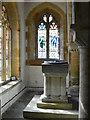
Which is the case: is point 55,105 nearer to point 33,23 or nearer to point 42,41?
point 42,41

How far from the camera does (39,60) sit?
6156 millimetres

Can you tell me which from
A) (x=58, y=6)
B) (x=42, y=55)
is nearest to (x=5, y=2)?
(x=58, y=6)

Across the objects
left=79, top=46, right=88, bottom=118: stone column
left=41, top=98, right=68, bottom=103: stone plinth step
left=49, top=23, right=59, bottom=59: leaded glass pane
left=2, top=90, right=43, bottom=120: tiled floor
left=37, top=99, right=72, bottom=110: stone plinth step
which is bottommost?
left=2, top=90, right=43, bottom=120: tiled floor

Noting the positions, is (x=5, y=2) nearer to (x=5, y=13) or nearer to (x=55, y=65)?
(x=5, y=13)

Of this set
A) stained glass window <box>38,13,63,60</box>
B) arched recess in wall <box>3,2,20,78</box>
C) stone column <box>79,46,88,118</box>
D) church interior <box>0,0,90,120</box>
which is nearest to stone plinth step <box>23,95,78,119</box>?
church interior <box>0,0,90,120</box>

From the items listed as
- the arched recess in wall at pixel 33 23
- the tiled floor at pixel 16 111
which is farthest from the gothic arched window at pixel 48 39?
the tiled floor at pixel 16 111

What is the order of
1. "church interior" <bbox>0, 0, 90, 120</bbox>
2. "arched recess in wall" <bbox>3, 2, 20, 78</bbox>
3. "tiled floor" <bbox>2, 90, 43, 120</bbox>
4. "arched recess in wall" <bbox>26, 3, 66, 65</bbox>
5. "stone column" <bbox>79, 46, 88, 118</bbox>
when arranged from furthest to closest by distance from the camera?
"arched recess in wall" <bbox>26, 3, 66, 65</bbox>
"arched recess in wall" <bbox>3, 2, 20, 78</bbox>
"church interior" <bbox>0, 0, 90, 120</bbox>
"tiled floor" <bbox>2, 90, 43, 120</bbox>
"stone column" <bbox>79, 46, 88, 118</bbox>

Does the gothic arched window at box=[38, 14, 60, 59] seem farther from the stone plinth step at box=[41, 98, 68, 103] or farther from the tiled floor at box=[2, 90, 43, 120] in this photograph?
the stone plinth step at box=[41, 98, 68, 103]

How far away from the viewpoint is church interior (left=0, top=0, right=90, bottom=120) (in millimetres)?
3654

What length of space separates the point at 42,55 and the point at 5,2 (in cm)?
227

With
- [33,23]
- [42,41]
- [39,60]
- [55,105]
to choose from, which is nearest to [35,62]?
[39,60]

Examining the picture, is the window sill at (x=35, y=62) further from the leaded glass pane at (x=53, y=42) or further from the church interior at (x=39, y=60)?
the leaded glass pane at (x=53, y=42)

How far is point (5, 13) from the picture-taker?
5.09m

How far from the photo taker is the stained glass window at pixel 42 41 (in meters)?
6.44
